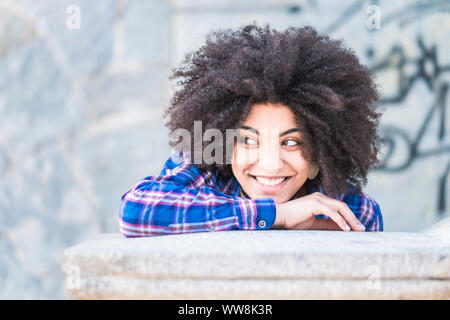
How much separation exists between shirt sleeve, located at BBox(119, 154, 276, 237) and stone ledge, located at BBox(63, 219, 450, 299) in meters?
0.51

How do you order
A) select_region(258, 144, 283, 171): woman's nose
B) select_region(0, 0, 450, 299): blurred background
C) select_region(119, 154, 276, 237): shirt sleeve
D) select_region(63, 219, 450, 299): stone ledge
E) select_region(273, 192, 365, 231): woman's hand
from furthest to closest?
select_region(0, 0, 450, 299): blurred background < select_region(258, 144, 283, 171): woman's nose < select_region(273, 192, 365, 231): woman's hand < select_region(119, 154, 276, 237): shirt sleeve < select_region(63, 219, 450, 299): stone ledge

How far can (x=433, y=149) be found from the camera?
3906 mm

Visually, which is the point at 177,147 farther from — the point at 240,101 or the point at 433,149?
the point at 433,149

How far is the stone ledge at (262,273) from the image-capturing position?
1.40m

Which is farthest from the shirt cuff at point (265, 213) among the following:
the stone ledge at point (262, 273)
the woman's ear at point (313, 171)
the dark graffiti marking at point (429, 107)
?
the dark graffiti marking at point (429, 107)

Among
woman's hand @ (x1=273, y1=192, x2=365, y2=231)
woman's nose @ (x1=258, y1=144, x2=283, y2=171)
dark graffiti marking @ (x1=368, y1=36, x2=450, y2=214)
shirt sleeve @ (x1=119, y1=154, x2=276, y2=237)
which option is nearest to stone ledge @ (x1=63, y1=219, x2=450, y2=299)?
shirt sleeve @ (x1=119, y1=154, x2=276, y2=237)

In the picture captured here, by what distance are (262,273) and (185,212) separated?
25.1 inches

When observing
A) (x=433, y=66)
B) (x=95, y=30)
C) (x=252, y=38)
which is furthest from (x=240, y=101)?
(x=433, y=66)

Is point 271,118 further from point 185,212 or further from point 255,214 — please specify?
point 185,212

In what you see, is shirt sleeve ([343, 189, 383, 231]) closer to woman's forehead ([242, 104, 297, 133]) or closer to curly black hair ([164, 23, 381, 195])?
curly black hair ([164, 23, 381, 195])

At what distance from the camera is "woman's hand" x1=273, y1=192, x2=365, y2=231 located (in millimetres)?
2057

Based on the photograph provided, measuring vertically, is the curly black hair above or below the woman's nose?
above

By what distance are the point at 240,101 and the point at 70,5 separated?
2050 millimetres

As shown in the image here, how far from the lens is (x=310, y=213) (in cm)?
206
